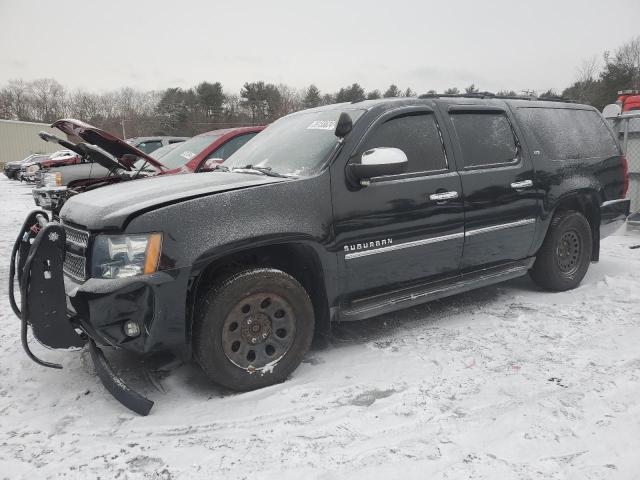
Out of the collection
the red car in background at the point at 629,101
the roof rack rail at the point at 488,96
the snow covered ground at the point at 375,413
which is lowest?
the snow covered ground at the point at 375,413

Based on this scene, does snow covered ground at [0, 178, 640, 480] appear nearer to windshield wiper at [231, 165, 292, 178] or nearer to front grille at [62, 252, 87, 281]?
front grille at [62, 252, 87, 281]

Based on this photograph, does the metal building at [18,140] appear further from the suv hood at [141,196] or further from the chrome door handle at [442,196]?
the chrome door handle at [442,196]

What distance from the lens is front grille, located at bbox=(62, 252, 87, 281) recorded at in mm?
2809

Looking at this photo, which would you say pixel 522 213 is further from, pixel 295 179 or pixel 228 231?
pixel 228 231

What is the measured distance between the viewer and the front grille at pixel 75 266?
2.81 m

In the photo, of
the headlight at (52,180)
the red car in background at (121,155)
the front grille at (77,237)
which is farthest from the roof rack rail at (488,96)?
the headlight at (52,180)

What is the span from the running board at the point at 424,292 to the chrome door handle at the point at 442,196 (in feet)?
2.19

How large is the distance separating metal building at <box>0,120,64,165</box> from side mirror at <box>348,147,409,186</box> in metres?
52.2

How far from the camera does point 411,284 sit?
148 inches

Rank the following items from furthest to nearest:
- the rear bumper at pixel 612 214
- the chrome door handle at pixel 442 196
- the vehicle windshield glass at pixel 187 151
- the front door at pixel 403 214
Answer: the vehicle windshield glass at pixel 187 151 < the rear bumper at pixel 612 214 < the chrome door handle at pixel 442 196 < the front door at pixel 403 214

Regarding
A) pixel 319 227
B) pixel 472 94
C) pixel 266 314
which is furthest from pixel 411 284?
pixel 472 94

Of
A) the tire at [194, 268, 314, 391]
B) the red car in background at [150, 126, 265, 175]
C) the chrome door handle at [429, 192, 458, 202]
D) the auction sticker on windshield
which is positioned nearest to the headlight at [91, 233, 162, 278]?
the tire at [194, 268, 314, 391]

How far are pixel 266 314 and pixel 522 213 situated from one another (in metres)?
2.58

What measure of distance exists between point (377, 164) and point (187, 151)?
5093mm
